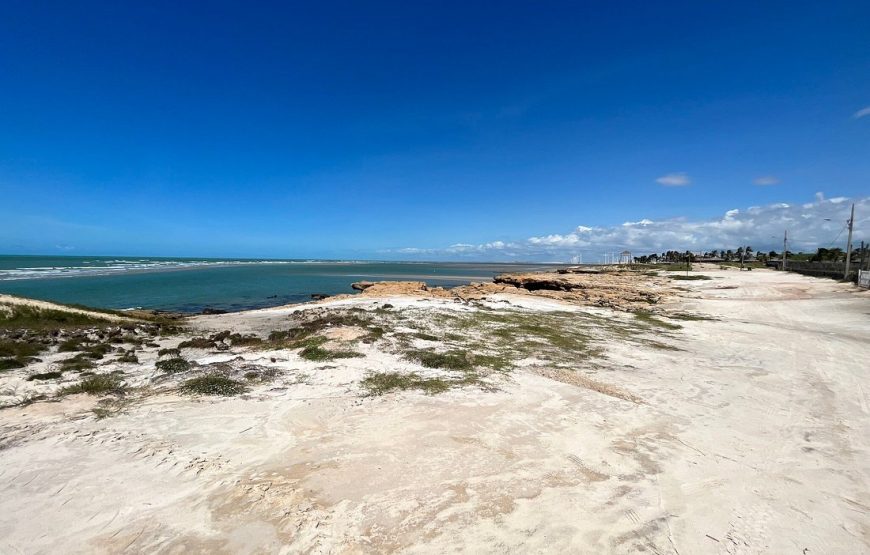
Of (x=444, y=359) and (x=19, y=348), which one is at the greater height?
(x=19, y=348)

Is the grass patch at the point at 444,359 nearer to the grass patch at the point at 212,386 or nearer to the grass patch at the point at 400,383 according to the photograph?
the grass patch at the point at 400,383

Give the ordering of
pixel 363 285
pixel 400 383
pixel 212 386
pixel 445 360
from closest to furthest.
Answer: pixel 212 386 < pixel 400 383 < pixel 445 360 < pixel 363 285

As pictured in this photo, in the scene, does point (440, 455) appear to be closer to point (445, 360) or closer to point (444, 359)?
point (445, 360)

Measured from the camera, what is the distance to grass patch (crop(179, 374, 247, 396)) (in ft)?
32.2

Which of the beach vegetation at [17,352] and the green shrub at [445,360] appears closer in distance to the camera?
the beach vegetation at [17,352]

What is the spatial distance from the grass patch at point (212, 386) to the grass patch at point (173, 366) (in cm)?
128

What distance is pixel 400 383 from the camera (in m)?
10.8

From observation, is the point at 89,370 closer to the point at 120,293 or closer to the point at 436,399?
the point at 436,399

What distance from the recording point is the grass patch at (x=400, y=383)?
10.3m

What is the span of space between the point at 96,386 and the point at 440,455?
9.29m

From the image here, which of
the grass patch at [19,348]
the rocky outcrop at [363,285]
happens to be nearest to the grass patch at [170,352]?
the grass patch at [19,348]

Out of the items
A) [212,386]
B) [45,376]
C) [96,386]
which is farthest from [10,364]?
[212,386]

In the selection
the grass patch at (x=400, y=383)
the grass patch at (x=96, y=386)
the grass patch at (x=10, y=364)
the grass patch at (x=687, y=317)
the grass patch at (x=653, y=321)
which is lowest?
the grass patch at (x=687, y=317)

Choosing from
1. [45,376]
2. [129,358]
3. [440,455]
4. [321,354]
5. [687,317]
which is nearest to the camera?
[440,455]
